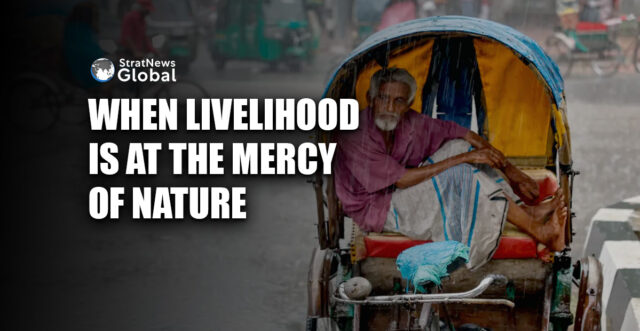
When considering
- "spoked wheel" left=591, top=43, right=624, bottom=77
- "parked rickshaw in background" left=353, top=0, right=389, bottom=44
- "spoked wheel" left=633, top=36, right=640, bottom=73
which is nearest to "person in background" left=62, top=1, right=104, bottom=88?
"parked rickshaw in background" left=353, top=0, right=389, bottom=44

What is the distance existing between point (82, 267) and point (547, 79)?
12.2 feet

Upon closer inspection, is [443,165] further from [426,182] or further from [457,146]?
[457,146]

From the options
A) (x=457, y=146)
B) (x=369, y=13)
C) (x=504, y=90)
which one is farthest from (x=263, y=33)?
(x=457, y=146)

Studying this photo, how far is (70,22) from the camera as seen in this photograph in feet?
37.3

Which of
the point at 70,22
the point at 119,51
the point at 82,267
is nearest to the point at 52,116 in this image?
the point at 70,22

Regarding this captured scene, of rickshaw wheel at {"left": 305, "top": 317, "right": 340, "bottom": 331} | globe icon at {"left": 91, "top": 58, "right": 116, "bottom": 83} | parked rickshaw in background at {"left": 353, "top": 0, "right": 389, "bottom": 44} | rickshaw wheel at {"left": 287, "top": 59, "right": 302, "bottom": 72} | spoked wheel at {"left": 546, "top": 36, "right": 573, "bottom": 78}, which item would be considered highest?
parked rickshaw in background at {"left": 353, "top": 0, "right": 389, "bottom": 44}

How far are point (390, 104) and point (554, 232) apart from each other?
1032 millimetres

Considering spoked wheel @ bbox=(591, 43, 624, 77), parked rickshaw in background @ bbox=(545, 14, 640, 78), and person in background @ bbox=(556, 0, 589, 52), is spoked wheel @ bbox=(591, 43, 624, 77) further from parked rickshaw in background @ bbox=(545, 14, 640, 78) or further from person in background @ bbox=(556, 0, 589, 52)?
person in background @ bbox=(556, 0, 589, 52)

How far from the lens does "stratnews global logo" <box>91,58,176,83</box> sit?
12188mm

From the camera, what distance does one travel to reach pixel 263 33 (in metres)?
17.8

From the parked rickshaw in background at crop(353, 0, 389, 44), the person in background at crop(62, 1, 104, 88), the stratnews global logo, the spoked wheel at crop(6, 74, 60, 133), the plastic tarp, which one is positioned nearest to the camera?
the plastic tarp

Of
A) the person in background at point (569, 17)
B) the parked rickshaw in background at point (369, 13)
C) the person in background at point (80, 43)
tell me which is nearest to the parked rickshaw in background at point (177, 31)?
the parked rickshaw in background at point (369, 13)

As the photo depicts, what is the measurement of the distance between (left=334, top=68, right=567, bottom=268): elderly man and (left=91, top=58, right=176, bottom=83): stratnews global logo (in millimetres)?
7846

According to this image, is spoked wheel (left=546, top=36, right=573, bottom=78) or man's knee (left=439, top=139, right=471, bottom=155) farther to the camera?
spoked wheel (left=546, top=36, right=573, bottom=78)
